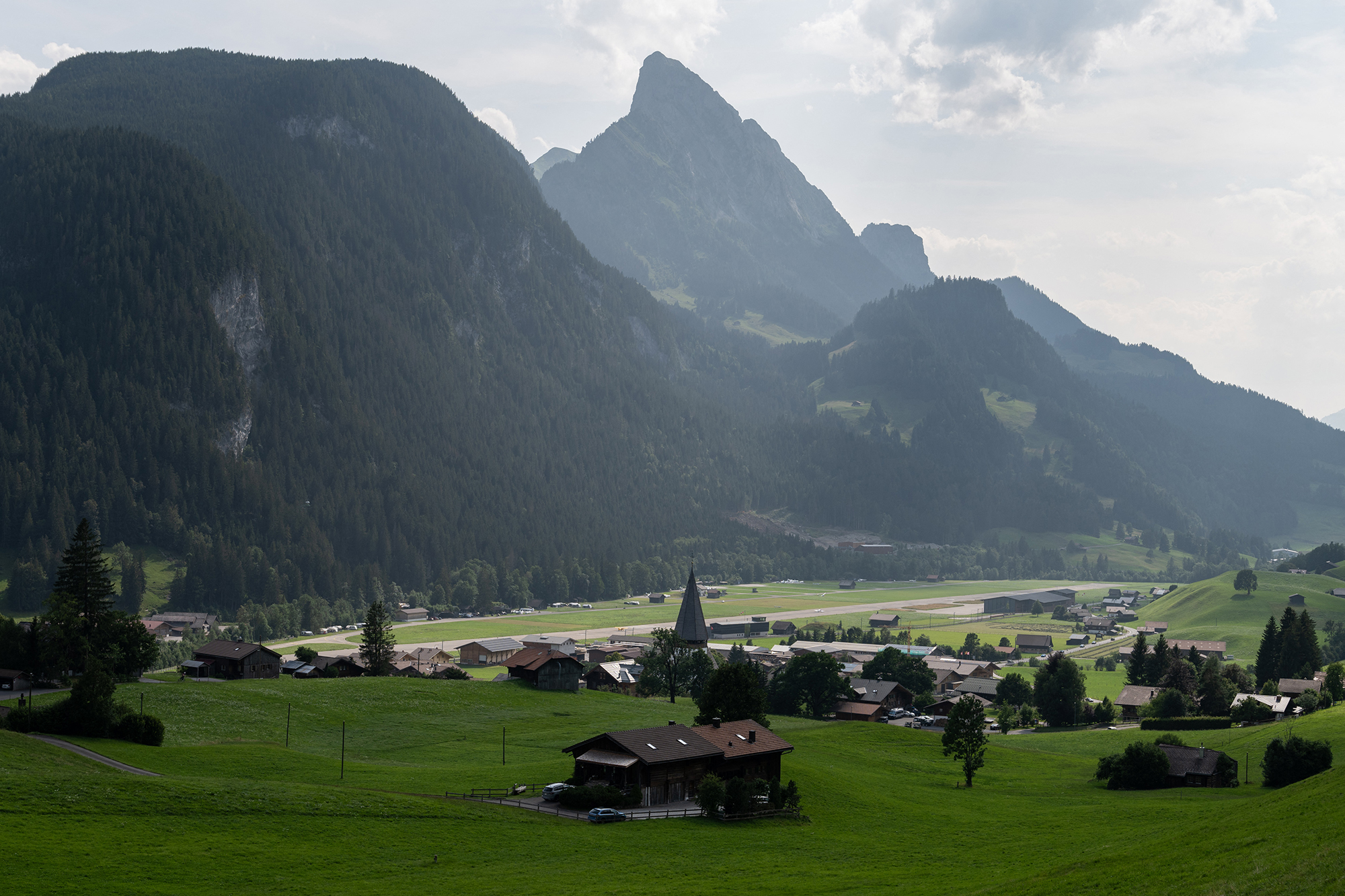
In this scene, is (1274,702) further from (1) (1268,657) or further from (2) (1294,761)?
(2) (1294,761)

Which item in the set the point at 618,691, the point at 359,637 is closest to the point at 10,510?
the point at 359,637

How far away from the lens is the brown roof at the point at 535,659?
115500 mm

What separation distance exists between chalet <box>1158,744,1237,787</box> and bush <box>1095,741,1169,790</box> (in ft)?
Result: 1.76

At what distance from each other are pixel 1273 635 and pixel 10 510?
7844 inches

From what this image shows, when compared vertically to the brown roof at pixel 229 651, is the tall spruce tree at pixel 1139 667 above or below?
below

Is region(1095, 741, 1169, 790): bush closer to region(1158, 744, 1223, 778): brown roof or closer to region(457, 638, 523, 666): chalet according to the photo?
region(1158, 744, 1223, 778): brown roof

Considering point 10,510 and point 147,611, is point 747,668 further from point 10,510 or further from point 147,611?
point 10,510

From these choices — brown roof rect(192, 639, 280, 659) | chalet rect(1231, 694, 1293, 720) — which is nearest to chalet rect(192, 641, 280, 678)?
brown roof rect(192, 639, 280, 659)

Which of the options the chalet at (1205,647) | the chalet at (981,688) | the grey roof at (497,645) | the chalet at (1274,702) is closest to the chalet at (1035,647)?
the chalet at (1205,647)

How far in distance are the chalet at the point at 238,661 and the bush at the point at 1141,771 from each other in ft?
270

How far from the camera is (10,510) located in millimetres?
194625

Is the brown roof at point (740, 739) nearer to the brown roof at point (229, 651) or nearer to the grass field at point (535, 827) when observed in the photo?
the grass field at point (535, 827)

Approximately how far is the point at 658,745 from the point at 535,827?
1167 centimetres

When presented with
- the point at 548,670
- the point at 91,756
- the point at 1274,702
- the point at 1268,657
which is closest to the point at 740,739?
the point at 91,756
